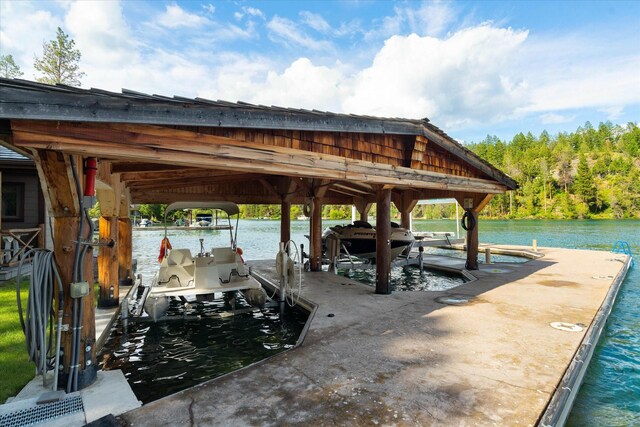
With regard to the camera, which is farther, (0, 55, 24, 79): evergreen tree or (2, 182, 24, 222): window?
(0, 55, 24, 79): evergreen tree

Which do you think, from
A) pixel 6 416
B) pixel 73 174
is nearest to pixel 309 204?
pixel 73 174

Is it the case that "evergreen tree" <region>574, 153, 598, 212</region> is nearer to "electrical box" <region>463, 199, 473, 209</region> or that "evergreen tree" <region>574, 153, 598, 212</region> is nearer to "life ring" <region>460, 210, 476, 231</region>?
"electrical box" <region>463, 199, 473, 209</region>

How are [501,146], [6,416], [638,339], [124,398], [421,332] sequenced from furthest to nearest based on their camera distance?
[501,146] → [638,339] → [421,332] → [124,398] → [6,416]

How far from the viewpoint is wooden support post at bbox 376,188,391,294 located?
7527mm

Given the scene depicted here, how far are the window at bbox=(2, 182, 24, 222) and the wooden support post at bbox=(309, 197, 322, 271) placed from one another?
9144 mm

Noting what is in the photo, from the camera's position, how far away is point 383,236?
754cm

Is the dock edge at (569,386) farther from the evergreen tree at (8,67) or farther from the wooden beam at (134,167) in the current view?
the evergreen tree at (8,67)

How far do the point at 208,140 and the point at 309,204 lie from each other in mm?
→ 6385

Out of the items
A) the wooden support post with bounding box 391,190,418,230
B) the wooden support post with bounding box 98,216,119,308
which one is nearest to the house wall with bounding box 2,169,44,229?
the wooden support post with bounding box 98,216,119,308

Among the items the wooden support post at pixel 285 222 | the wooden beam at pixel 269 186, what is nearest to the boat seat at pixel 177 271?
the wooden beam at pixel 269 186

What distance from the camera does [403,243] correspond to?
11914 millimetres

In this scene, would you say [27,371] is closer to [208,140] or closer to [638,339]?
[208,140]

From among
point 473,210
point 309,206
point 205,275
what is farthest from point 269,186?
point 473,210

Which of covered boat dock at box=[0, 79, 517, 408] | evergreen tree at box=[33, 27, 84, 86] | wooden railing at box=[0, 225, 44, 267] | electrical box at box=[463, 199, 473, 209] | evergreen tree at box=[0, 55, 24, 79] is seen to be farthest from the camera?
evergreen tree at box=[33, 27, 84, 86]
